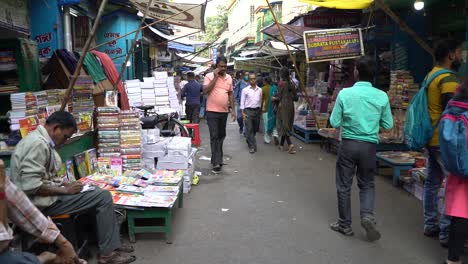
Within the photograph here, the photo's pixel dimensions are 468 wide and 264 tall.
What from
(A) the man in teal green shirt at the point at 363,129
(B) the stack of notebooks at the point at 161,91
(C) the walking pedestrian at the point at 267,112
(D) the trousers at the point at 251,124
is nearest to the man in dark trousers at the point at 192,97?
(B) the stack of notebooks at the point at 161,91

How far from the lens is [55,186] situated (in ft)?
12.4

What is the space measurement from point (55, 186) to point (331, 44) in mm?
6547

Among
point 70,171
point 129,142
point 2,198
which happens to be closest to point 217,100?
point 129,142

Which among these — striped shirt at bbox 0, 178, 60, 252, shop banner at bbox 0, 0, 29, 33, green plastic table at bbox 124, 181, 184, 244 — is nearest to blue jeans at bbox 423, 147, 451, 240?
green plastic table at bbox 124, 181, 184, 244

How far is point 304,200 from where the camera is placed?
637cm

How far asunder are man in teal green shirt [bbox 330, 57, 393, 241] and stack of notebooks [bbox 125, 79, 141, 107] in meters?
6.69

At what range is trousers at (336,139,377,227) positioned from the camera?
4.71 m

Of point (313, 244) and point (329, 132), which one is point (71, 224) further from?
point (329, 132)

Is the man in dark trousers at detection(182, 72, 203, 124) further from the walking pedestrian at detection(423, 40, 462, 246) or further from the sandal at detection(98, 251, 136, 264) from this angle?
the sandal at detection(98, 251, 136, 264)

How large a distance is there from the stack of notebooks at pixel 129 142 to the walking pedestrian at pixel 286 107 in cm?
491

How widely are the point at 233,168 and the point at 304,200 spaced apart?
2.52 meters

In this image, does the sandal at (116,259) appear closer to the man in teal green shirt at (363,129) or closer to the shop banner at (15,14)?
the man in teal green shirt at (363,129)

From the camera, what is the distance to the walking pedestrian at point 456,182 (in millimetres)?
3701

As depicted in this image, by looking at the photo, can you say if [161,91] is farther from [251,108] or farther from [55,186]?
[55,186]
